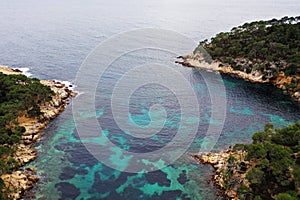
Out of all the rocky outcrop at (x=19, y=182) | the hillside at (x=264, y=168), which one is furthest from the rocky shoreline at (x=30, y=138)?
the hillside at (x=264, y=168)

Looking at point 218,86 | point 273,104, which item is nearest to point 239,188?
point 273,104

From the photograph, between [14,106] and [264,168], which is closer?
[264,168]

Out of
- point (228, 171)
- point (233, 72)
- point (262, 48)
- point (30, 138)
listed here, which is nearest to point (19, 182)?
point (30, 138)

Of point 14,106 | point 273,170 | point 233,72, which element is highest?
point 233,72

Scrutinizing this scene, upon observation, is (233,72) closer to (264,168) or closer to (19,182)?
(264,168)

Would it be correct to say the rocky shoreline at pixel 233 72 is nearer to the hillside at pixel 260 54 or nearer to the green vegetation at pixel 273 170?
the hillside at pixel 260 54

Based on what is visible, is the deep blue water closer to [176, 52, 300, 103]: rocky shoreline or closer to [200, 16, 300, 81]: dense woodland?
[176, 52, 300, 103]: rocky shoreline

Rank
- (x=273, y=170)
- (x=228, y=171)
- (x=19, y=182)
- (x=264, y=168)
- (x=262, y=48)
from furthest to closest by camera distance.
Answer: (x=262, y=48) → (x=228, y=171) → (x=19, y=182) → (x=264, y=168) → (x=273, y=170)

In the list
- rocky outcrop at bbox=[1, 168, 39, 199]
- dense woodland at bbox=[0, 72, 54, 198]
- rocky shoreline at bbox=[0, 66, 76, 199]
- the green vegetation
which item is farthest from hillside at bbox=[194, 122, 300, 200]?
dense woodland at bbox=[0, 72, 54, 198]
